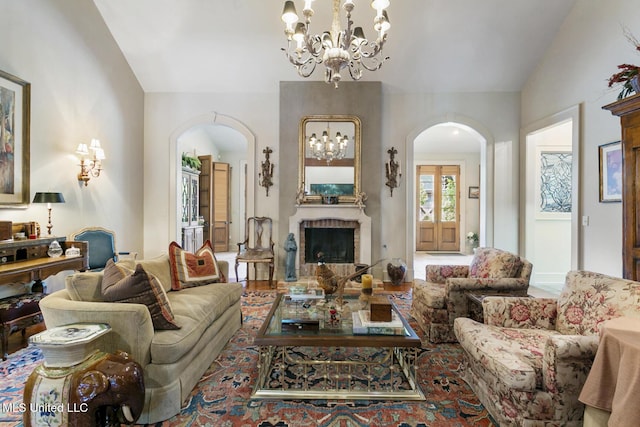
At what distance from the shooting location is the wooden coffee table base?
2.16 metres

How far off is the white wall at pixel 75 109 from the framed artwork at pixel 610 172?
6.38 m

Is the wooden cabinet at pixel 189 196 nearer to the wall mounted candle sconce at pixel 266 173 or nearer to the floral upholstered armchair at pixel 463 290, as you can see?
the wall mounted candle sconce at pixel 266 173

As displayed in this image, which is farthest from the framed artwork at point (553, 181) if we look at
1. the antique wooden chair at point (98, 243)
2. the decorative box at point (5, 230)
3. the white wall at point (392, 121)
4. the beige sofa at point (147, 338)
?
the decorative box at point (5, 230)

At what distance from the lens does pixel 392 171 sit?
17.9 feet

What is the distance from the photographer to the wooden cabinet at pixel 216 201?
325 inches

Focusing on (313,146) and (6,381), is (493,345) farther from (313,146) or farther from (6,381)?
(313,146)

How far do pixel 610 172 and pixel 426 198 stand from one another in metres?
5.54

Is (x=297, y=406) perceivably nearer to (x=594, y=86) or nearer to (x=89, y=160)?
(x=89, y=160)

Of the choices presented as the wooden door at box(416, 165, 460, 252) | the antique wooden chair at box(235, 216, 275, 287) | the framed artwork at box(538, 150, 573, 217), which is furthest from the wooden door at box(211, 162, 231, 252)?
the framed artwork at box(538, 150, 573, 217)

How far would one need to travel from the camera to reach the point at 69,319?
6.22ft

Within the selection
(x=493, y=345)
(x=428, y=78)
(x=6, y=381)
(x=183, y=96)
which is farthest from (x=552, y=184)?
(x=6, y=381)

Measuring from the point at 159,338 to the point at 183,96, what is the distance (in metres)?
4.78

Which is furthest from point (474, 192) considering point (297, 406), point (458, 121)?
point (297, 406)

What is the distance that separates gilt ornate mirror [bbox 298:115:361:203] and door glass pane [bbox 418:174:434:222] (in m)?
4.37
